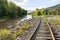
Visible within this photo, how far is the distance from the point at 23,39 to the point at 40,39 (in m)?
1.12

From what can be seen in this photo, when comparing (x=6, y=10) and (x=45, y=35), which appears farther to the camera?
(x=6, y=10)

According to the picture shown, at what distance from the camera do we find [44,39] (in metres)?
11.9

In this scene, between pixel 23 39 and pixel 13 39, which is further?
pixel 13 39

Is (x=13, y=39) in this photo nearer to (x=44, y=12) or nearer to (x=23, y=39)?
(x=23, y=39)

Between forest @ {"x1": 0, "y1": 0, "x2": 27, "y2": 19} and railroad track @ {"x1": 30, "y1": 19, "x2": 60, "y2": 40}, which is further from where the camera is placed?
forest @ {"x1": 0, "y1": 0, "x2": 27, "y2": 19}

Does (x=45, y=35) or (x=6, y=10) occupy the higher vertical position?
(x=6, y=10)

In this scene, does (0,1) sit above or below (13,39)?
above

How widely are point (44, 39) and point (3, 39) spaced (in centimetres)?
297

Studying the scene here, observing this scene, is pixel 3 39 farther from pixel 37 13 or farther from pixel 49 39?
pixel 37 13

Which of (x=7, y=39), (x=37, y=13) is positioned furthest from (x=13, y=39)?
(x=37, y=13)

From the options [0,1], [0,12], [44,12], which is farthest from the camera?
[44,12]

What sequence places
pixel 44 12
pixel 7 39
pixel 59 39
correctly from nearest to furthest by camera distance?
pixel 59 39
pixel 7 39
pixel 44 12

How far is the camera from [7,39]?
12617mm

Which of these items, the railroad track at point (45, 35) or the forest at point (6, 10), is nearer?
the railroad track at point (45, 35)
